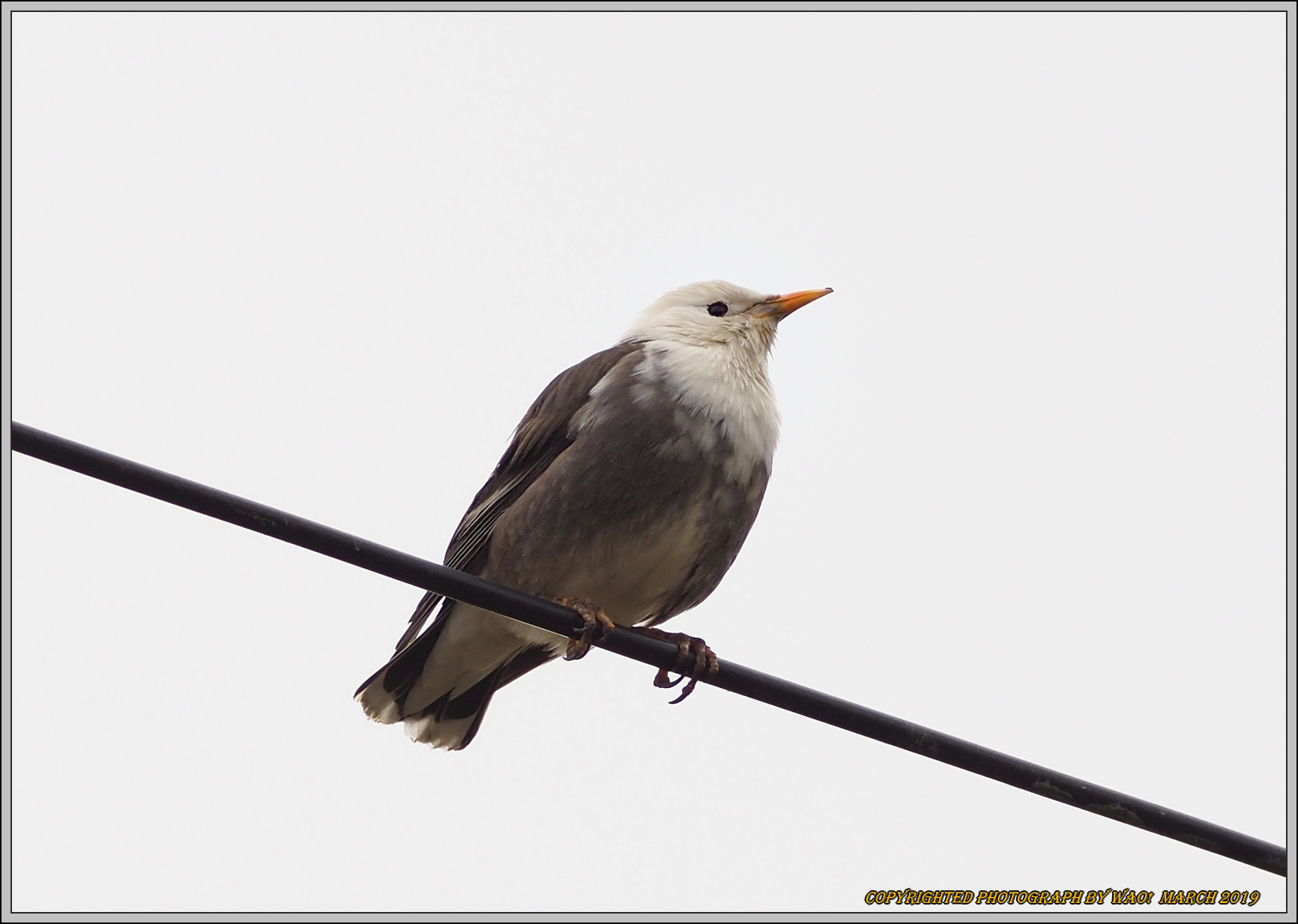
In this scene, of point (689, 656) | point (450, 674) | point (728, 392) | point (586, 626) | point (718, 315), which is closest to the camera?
point (586, 626)

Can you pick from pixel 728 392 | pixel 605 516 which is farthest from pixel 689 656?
pixel 728 392

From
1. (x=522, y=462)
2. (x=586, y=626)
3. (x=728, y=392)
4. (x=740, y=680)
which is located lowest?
(x=740, y=680)

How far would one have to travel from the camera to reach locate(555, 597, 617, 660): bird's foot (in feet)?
13.2

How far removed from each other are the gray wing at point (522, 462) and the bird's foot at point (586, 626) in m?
0.56

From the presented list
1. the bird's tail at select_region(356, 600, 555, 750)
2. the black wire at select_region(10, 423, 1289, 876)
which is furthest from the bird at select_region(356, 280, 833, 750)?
the black wire at select_region(10, 423, 1289, 876)

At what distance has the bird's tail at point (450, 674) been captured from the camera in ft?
17.4

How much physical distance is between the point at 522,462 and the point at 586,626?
1518 mm

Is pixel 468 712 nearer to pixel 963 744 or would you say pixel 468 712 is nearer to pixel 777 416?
pixel 777 416

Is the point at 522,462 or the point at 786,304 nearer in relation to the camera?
the point at 522,462

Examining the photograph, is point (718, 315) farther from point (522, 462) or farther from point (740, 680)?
point (740, 680)

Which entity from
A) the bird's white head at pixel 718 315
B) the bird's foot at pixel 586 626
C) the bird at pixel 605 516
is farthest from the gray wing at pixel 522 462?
the bird's foot at pixel 586 626

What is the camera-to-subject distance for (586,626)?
3.98 meters

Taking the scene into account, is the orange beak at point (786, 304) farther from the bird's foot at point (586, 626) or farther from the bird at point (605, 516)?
the bird's foot at point (586, 626)

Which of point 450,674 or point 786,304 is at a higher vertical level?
point 786,304
